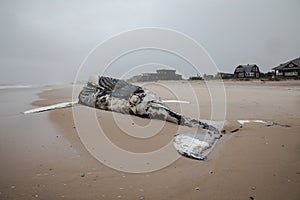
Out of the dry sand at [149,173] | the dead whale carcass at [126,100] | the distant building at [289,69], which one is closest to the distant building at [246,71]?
the distant building at [289,69]


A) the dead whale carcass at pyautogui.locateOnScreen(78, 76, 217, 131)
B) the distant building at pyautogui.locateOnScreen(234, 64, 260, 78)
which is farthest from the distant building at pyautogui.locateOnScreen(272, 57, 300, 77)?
the dead whale carcass at pyautogui.locateOnScreen(78, 76, 217, 131)

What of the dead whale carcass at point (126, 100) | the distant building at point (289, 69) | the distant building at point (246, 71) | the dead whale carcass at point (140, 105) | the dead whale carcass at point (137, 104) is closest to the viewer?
the dead whale carcass at point (140, 105)

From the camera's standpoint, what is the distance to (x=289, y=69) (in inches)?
1590

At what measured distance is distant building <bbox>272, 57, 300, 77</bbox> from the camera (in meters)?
38.9

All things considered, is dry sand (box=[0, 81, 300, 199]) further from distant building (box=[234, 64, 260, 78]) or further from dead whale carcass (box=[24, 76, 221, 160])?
distant building (box=[234, 64, 260, 78])

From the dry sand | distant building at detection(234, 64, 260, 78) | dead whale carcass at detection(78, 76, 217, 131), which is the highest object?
distant building at detection(234, 64, 260, 78)

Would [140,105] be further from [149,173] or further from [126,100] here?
[149,173]

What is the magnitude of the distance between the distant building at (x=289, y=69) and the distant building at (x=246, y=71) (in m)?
4.98

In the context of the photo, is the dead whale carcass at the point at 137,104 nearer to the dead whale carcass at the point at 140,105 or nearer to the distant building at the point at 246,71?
the dead whale carcass at the point at 140,105

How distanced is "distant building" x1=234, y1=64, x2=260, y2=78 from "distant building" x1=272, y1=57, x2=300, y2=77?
4983 millimetres

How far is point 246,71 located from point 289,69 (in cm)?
903

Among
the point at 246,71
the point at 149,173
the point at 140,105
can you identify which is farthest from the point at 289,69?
the point at 149,173

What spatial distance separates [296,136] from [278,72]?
146ft

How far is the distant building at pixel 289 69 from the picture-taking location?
38.9 metres
